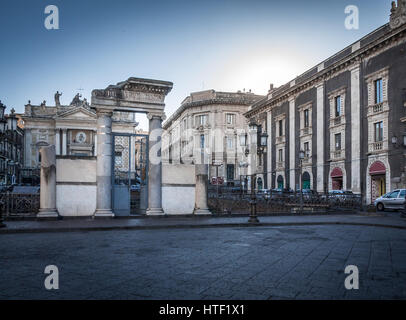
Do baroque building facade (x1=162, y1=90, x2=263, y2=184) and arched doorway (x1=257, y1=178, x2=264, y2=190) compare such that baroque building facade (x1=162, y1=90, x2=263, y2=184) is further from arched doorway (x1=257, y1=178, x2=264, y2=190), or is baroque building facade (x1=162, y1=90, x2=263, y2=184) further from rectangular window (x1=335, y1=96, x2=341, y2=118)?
rectangular window (x1=335, y1=96, x2=341, y2=118)

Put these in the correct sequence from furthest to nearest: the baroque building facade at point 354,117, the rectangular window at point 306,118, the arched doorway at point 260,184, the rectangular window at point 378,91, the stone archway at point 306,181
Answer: the arched doorway at point 260,184 → the rectangular window at point 306,118 → the stone archway at point 306,181 → the rectangular window at point 378,91 → the baroque building facade at point 354,117

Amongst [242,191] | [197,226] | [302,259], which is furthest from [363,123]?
[302,259]

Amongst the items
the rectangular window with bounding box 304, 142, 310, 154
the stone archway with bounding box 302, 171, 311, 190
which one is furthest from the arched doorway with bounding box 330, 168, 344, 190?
the rectangular window with bounding box 304, 142, 310, 154

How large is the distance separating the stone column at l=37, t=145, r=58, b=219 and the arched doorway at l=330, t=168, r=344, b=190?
81.5 ft

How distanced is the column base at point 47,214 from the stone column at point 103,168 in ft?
4.55

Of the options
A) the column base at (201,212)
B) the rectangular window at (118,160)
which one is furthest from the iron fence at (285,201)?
the rectangular window at (118,160)

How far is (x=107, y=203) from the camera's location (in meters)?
13.4

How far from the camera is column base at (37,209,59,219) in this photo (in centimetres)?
1254

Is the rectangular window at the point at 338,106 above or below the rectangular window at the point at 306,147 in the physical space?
above

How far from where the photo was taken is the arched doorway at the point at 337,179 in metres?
31.2

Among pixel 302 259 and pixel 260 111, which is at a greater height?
pixel 260 111

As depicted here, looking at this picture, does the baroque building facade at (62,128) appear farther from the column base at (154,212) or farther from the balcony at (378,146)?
the column base at (154,212)

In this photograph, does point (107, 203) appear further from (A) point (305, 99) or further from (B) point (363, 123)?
(A) point (305, 99)

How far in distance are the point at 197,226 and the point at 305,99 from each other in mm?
28471
